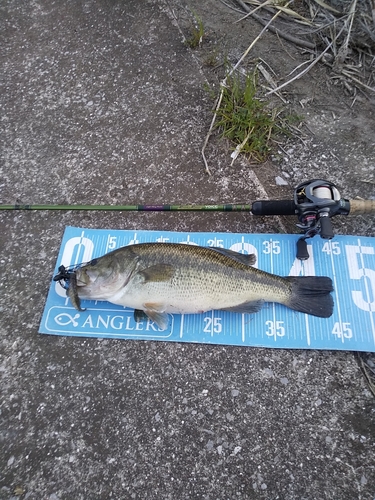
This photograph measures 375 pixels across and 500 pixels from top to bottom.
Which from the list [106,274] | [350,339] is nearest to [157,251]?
[106,274]

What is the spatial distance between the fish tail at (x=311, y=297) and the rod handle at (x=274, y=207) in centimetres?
56

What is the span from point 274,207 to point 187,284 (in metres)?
0.97

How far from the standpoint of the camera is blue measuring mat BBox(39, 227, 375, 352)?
2959 millimetres

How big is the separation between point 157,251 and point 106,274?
44 cm

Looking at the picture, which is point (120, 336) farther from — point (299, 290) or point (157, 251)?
point (299, 290)

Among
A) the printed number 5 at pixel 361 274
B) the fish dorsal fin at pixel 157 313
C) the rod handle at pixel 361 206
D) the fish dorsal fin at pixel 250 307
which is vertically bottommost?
the printed number 5 at pixel 361 274

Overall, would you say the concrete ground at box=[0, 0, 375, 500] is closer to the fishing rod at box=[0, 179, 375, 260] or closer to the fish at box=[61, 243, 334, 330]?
the fishing rod at box=[0, 179, 375, 260]

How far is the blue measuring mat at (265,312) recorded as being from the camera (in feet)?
9.71

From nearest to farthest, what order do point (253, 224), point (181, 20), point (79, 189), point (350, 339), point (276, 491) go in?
point (276, 491) < point (350, 339) < point (253, 224) < point (79, 189) < point (181, 20)

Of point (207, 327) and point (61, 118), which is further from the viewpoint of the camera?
point (61, 118)

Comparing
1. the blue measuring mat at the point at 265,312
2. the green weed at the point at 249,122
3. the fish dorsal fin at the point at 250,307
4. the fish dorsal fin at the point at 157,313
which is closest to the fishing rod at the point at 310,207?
the blue measuring mat at the point at 265,312

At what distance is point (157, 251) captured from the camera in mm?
2934

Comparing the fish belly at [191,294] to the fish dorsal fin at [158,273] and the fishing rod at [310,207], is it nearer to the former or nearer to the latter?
the fish dorsal fin at [158,273]

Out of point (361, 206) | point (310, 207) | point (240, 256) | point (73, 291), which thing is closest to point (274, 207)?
point (310, 207)
